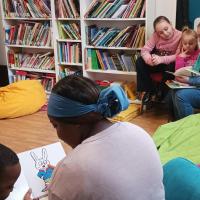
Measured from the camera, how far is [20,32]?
4199mm

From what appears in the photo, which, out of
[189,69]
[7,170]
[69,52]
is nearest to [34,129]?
[69,52]

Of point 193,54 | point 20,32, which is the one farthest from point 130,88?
point 20,32

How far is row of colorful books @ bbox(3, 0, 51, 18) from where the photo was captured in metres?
3.92

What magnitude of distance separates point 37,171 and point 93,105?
67 cm

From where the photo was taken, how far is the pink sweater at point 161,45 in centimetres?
330

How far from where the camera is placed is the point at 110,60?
12.4 feet

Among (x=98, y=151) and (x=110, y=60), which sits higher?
(x=98, y=151)

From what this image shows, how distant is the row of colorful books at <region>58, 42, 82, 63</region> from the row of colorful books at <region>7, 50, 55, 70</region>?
18 centimetres

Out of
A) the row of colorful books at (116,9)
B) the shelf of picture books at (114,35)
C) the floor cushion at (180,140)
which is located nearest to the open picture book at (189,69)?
the floor cushion at (180,140)

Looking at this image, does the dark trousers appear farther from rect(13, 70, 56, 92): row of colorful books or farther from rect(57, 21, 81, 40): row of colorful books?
rect(13, 70, 56, 92): row of colorful books

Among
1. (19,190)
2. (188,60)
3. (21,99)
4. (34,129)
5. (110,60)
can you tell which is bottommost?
(34,129)

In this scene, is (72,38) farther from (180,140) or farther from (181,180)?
(181,180)

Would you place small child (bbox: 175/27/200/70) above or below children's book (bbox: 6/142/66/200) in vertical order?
above

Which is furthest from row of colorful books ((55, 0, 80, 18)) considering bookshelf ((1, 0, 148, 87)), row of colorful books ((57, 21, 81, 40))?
row of colorful books ((57, 21, 81, 40))
